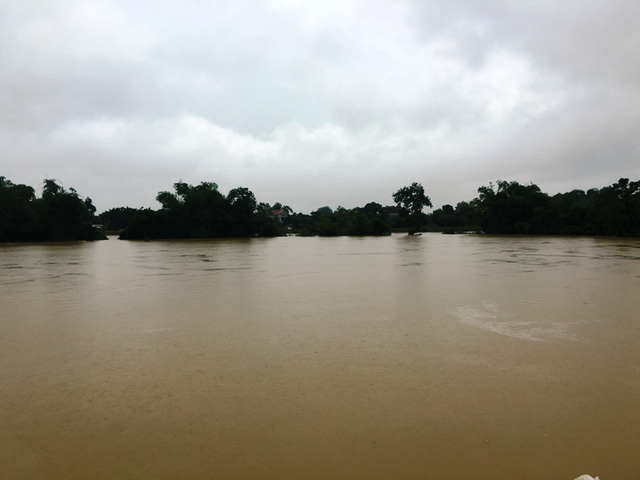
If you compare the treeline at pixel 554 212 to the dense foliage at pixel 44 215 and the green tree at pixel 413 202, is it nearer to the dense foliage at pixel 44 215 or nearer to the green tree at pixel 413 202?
the green tree at pixel 413 202

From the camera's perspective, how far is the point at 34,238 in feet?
156

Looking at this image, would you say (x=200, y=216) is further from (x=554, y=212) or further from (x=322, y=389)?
(x=322, y=389)

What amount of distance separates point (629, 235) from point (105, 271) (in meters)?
43.0

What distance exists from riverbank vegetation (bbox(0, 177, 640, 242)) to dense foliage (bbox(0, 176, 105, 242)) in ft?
0.27

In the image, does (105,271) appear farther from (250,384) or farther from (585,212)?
(585,212)

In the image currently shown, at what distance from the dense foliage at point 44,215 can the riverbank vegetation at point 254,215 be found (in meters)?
0.08

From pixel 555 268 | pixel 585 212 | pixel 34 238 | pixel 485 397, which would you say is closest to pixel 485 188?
pixel 585 212

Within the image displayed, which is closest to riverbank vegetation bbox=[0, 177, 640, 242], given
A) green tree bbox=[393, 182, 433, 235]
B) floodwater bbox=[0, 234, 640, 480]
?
green tree bbox=[393, 182, 433, 235]

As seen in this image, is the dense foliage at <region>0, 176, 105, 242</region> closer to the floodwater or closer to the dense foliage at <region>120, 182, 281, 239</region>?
the dense foliage at <region>120, 182, 281, 239</region>

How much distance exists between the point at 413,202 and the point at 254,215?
22.6 meters

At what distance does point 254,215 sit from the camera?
61562mm

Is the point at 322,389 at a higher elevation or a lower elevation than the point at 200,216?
lower

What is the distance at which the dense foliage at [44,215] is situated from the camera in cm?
4462

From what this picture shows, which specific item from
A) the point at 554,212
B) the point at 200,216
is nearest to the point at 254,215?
the point at 200,216
